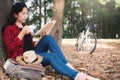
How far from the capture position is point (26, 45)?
622 centimetres

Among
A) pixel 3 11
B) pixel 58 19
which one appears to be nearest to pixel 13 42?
pixel 3 11

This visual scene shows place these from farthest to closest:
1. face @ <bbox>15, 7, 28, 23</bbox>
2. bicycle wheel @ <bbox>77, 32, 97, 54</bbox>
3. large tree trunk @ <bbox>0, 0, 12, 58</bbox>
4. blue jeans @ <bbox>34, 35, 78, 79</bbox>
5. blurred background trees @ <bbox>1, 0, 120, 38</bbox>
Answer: blurred background trees @ <bbox>1, 0, 120, 38</bbox>
bicycle wheel @ <bbox>77, 32, 97, 54</bbox>
large tree trunk @ <bbox>0, 0, 12, 58</bbox>
face @ <bbox>15, 7, 28, 23</bbox>
blue jeans @ <bbox>34, 35, 78, 79</bbox>

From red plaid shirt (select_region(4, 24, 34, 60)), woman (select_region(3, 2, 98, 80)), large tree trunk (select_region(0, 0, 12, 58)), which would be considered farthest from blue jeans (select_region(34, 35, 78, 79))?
large tree trunk (select_region(0, 0, 12, 58))

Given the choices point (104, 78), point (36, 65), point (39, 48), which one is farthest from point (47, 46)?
point (104, 78)

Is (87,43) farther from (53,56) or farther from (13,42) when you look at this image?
(13,42)

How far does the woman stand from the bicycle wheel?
5132 mm

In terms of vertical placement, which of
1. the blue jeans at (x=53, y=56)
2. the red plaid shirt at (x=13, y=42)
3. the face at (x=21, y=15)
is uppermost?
the face at (x=21, y=15)

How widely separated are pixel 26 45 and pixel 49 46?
0.38 m

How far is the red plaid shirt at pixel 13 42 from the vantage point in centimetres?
588

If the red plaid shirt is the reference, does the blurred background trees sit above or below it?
below

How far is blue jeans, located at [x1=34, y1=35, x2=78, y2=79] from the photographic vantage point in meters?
5.82

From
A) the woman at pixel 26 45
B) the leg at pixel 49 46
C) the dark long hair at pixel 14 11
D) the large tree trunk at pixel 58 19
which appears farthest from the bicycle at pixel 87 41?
the dark long hair at pixel 14 11

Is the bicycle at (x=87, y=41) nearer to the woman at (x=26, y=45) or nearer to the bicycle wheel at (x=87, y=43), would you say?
the bicycle wheel at (x=87, y=43)

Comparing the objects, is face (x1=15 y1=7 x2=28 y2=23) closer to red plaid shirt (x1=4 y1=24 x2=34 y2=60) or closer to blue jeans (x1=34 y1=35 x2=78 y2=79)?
red plaid shirt (x1=4 y1=24 x2=34 y2=60)
